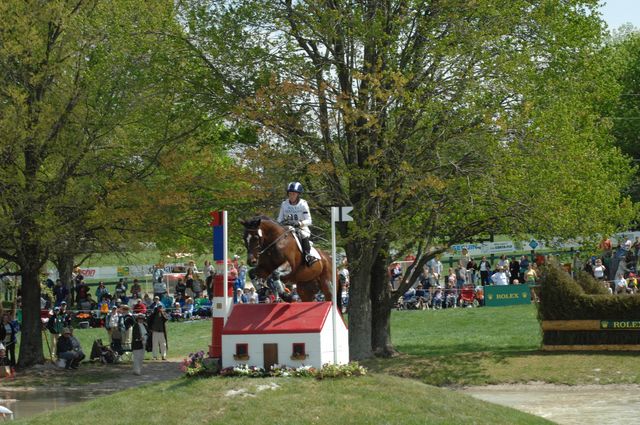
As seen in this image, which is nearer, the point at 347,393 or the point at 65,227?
the point at 347,393

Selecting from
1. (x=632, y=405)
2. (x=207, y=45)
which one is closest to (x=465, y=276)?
(x=207, y=45)

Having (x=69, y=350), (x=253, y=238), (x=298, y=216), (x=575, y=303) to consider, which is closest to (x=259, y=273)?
(x=253, y=238)

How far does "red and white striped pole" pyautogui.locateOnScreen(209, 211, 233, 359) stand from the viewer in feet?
58.6

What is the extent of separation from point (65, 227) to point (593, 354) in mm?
15253

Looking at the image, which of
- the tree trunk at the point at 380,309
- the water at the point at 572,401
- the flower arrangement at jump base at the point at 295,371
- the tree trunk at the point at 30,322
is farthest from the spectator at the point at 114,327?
the flower arrangement at jump base at the point at 295,371

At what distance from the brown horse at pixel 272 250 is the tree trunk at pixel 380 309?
40.3 ft

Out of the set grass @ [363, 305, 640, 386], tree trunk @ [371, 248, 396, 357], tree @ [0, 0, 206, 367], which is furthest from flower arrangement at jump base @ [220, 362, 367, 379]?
tree trunk @ [371, 248, 396, 357]

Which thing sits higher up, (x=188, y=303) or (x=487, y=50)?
(x=487, y=50)

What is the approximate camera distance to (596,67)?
30266 mm

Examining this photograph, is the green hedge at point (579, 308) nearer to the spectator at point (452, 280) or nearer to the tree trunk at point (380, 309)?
the tree trunk at point (380, 309)

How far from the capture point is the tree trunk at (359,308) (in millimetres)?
29344

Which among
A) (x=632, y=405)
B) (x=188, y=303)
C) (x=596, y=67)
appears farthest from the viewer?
(x=188, y=303)

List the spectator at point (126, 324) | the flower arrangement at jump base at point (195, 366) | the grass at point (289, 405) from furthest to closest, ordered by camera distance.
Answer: the spectator at point (126, 324) → the flower arrangement at jump base at point (195, 366) → the grass at point (289, 405)

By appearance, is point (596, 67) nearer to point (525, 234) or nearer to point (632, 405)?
point (525, 234)
